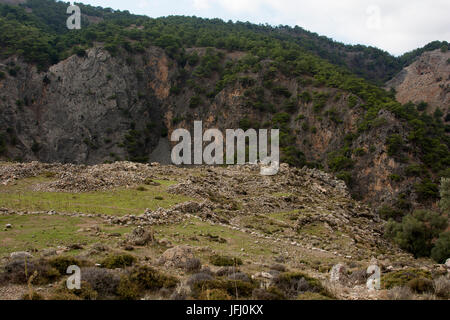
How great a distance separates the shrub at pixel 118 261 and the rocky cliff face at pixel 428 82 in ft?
361

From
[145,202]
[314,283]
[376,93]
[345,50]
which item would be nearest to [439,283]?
[314,283]

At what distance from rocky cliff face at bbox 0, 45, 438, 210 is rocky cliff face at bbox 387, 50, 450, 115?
47.7 meters

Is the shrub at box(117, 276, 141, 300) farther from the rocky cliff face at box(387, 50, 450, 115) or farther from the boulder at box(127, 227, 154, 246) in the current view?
the rocky cliff face at box(387, 50, 450, 115)

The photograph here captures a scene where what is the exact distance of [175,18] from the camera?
164125 millimetres

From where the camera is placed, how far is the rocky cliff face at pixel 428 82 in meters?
109

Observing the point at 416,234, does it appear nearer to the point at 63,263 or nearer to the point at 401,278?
the point at 401,278

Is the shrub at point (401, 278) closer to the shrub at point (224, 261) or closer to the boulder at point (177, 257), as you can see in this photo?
the shrub at point (224, 261)

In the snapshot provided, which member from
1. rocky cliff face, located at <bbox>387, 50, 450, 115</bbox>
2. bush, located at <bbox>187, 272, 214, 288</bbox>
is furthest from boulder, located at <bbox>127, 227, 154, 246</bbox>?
rocky cliff face, located at <bbox>387, 50, 450, 115</bbox>

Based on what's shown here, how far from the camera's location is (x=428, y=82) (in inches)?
4705

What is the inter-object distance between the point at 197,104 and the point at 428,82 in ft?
249

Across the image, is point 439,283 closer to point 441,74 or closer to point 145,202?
point 145,202

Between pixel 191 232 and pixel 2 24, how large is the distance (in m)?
95.1

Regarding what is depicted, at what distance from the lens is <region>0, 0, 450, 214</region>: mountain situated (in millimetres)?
62750

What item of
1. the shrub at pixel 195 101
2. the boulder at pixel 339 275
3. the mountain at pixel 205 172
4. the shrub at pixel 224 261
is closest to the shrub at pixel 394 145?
the mountain at pixel 205 172
